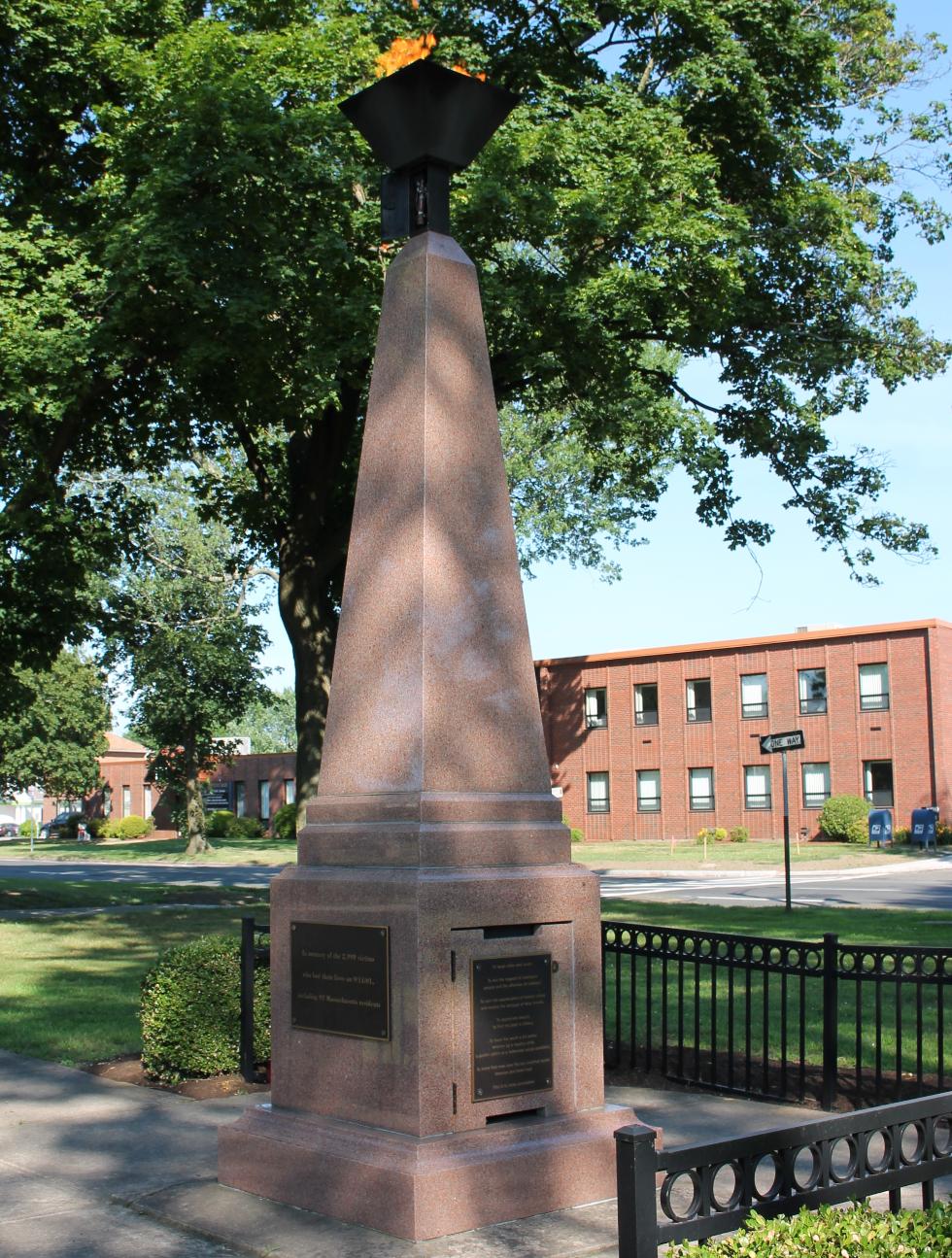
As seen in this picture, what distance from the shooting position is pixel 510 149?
17.2 meters

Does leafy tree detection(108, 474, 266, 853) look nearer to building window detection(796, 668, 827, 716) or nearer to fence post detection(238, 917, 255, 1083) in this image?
building window detection(796, 668, 827, 716)

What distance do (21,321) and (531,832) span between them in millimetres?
12428

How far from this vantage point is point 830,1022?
25.3 ft

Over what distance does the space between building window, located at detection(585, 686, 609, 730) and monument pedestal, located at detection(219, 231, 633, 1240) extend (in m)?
49.2

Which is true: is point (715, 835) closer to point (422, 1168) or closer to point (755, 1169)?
point (422, 1168)

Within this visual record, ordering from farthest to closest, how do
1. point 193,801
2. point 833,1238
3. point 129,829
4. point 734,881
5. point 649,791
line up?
point 129,829, point 649,791, point 193,801, point 734,881, point 833,1238

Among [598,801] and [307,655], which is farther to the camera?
[598,801]

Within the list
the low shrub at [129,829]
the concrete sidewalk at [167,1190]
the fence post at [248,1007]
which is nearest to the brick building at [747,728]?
the low shrub at [129,829]

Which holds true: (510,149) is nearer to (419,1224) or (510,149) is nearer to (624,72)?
(624,72)

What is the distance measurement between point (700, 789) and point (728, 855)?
10.5 m

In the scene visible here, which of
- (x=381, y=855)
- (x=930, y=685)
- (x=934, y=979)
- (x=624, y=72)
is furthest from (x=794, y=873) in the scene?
(x=381, y=855)

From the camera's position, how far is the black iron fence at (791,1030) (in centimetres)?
762

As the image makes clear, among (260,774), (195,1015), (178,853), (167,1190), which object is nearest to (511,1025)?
(167,1190)

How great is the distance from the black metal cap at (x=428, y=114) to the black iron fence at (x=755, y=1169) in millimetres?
4966
